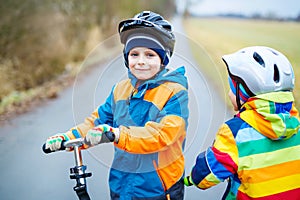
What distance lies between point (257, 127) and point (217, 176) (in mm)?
309

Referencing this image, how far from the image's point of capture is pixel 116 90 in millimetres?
2297

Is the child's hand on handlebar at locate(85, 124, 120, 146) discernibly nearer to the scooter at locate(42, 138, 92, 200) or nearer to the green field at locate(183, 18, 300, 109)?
the scooter at locate(42, 138, 92, 200)

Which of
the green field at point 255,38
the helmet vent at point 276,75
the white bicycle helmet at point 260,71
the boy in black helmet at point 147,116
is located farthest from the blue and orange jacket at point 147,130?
the green field at point 255,38

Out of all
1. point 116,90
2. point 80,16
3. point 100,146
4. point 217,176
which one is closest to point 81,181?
point 100,146

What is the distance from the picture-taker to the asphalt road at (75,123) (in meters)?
2.25

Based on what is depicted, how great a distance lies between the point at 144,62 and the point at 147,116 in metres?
0.28

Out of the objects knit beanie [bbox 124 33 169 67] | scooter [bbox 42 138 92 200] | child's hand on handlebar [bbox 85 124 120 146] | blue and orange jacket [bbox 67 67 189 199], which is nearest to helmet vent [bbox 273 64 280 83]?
blue and orange jacket [bbox 67 67 189 199]

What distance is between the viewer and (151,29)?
209 centimetres

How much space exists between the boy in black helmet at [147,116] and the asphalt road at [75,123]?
0.23 ft

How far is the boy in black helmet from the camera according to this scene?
6.76ft

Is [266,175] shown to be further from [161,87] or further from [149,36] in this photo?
[149,36]

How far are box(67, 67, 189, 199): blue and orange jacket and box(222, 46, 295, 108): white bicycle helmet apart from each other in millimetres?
289

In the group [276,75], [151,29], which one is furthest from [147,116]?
[276,75]

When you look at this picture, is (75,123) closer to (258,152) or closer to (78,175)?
(78,175)
